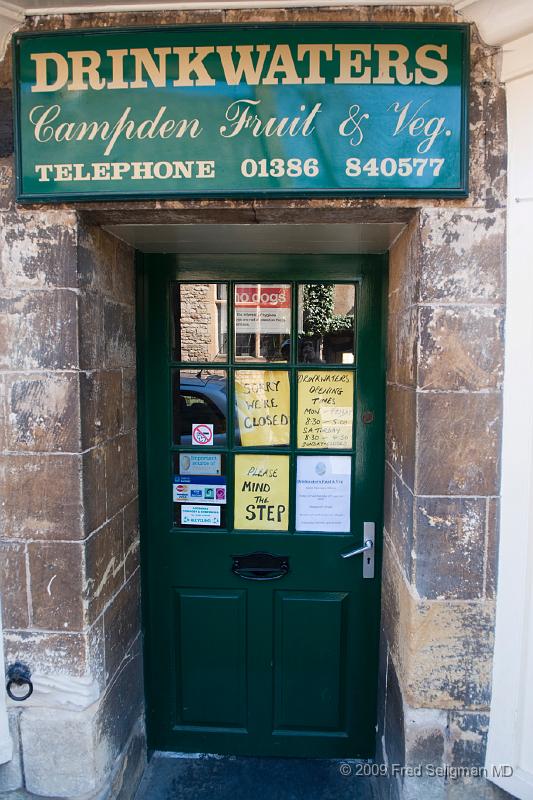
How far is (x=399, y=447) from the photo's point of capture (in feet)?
6.72

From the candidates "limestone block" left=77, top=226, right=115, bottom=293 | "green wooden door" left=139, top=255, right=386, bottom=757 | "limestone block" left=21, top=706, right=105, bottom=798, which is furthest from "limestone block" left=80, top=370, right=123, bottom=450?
"limestone block" left=21, top=706, right=105, bottom=798

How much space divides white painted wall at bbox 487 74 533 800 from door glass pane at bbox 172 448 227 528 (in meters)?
1.32

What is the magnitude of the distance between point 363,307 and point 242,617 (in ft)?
5.74

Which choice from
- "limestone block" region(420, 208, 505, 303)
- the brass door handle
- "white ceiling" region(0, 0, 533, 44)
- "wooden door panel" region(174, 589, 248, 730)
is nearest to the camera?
"white ceiling" region(0, 0, 533, 44)

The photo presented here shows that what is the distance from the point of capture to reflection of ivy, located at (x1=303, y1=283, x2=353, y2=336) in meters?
2.36

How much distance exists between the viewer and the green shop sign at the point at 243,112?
1.70 metres

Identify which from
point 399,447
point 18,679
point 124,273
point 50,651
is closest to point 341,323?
point 399,447

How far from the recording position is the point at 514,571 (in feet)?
5.82

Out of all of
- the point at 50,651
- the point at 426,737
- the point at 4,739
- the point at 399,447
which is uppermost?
the point at 399,447

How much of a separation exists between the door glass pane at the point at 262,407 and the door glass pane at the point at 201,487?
7.6 inches

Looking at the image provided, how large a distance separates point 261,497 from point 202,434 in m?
0.45

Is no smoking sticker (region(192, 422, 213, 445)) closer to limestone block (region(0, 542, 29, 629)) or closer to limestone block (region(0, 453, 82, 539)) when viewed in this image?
limestone block (region(0, 453, 82, 539))

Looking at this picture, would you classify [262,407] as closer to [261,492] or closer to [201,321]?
[261,492]

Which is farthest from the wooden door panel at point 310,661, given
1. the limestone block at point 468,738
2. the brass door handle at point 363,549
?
the limestone block at point 468,738
